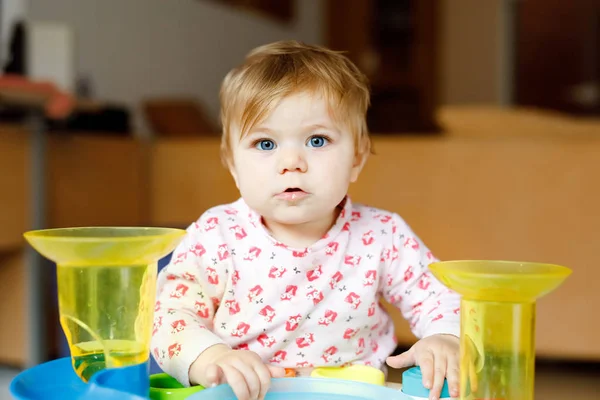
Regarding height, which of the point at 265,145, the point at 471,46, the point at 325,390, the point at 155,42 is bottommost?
the point at 325,390

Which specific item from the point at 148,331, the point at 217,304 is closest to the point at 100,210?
the point at 217,304

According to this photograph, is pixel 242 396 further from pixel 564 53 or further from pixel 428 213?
pixel 564 53

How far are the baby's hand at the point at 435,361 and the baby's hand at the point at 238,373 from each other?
4.5 inches

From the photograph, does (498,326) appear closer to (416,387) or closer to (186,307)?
(416,387)

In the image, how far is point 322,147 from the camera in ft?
2.23

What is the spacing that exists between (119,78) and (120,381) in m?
2.65

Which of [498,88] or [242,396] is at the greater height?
[498,88]

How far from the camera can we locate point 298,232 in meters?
0.77

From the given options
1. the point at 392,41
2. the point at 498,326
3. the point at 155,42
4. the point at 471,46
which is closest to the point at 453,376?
the point at 498,326

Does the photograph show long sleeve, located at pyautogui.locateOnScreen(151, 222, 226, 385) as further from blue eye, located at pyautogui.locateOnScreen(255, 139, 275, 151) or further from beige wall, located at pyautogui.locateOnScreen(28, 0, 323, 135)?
beige wall, located at pyautogui.locateOnScreen(28, 0, 323, 135)

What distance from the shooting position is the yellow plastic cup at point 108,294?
1.58 feet

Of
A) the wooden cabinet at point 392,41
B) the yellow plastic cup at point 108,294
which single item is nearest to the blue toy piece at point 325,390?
the yellow plastic cup at point 108,294

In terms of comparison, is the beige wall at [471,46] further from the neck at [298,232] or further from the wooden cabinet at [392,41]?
the neck at [298,232]

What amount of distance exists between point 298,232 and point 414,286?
0.13 meters
